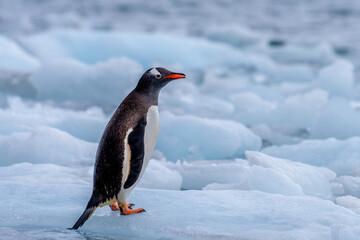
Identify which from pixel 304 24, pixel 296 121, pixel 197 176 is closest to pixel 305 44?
pixel 304 24

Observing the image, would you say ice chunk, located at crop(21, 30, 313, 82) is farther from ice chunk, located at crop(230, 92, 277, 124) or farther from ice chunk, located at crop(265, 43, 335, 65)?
ice chunk, located at crop(230, 92, 277, 124)

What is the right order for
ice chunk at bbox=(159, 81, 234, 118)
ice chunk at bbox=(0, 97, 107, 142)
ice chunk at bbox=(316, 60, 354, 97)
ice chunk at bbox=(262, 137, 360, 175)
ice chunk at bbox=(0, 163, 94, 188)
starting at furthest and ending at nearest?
1. ice chunk at bbox=(316, 60, 354, 97)
2. ice chunk at bbox=(159, 81, 234, 118)
3. ice chunk at bbox=(0, 97, 107, 142)
4. ice chunk at bbox=(262, 137, 360, 175)
5. ice chunk at bbox=(0, 163, 94, 188)

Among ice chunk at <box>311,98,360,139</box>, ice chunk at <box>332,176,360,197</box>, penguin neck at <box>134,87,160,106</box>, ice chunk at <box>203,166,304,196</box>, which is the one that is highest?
ice chunk at <box>311,98,360,139</box>

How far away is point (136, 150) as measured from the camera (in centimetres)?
202

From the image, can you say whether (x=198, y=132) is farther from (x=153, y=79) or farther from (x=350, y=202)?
(x=153, y=79)

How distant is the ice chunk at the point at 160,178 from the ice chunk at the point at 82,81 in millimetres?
2660

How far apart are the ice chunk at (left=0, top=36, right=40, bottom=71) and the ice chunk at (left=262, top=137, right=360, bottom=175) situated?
3.86m

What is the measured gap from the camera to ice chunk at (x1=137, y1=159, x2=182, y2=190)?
106 inches

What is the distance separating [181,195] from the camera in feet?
7.45

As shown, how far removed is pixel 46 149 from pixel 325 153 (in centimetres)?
151

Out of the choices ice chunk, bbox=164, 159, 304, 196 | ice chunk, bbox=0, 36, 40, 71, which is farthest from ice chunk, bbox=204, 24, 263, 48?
ice chunk, bbox=164, 159, 304, 196

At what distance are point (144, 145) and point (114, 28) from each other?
867 centimetres

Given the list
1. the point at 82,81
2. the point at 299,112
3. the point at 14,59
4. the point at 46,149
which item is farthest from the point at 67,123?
the point at 14,59

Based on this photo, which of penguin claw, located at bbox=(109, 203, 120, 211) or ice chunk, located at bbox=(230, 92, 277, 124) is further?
ice chunk, located at bbox=(230, 92, 277, 124)
